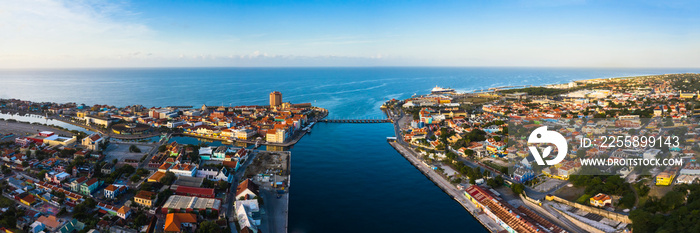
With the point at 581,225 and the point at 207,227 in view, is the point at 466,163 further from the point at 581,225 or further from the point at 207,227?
the point at 207,227

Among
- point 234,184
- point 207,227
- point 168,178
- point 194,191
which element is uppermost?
point 168,178

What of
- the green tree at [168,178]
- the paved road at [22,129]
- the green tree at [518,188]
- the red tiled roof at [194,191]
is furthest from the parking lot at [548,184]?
the paved road at [22,129]

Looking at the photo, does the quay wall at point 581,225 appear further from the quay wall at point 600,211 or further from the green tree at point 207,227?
the green tree at point 207,227

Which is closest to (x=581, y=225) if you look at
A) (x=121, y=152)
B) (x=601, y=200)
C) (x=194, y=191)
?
(x=601, y=200)

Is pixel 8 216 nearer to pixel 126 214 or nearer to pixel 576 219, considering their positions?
pixel 126 214

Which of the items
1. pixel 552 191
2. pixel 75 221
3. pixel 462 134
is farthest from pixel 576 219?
pixel 75 221

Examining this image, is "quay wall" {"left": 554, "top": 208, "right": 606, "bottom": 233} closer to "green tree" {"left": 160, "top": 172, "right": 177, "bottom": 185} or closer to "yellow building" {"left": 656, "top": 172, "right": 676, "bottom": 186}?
"yellow building" {"left": 656, "top": 172, "right": 676, "bottom": 186}
